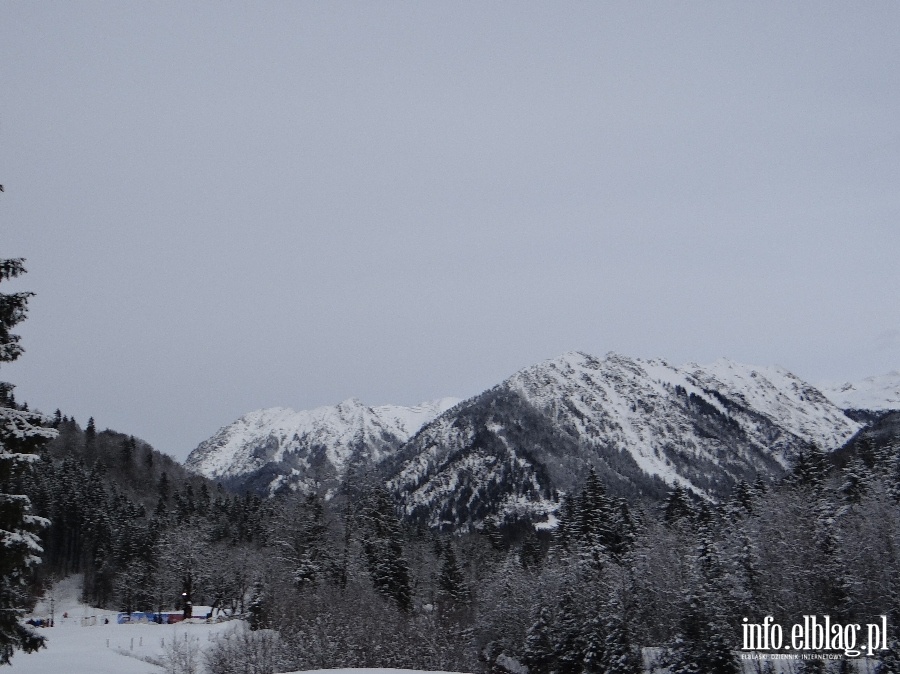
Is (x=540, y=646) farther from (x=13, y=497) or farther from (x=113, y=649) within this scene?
(x=13, y=497)

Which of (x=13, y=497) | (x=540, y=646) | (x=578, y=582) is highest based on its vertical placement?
(x=13, y=497)

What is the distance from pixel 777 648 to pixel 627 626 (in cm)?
1046

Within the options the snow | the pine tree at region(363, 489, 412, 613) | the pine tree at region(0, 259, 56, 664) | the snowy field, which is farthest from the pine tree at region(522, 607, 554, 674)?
the pine tree at region(0, 259, 56, 664)

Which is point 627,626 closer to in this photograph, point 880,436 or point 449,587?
point 449,587

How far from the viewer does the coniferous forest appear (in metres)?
45.7

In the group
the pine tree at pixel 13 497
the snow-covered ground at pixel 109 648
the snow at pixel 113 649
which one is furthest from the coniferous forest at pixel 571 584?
the snow-covered ground at pixel 109 648

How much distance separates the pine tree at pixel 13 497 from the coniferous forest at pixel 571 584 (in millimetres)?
98

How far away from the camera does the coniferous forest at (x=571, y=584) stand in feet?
150

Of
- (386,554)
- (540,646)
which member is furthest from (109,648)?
(540,646)

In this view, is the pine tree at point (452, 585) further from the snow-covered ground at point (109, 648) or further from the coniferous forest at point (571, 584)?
the snow-covered ground at point (109, 648)

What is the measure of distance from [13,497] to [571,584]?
4681 centimetres

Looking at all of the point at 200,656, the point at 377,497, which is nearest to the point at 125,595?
the point at 377,497

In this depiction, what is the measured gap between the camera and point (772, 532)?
58844 millimetres

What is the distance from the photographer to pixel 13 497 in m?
14.6
